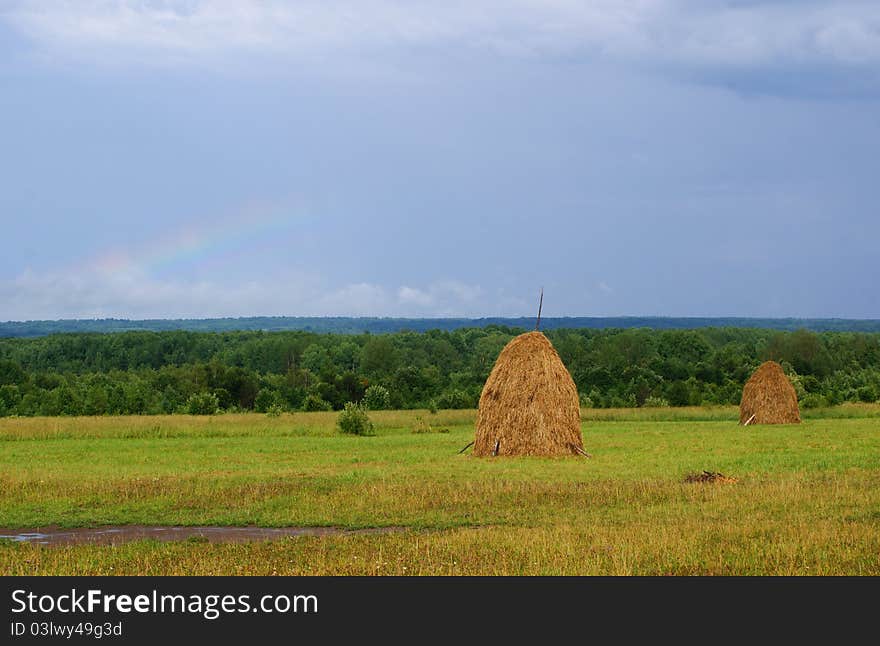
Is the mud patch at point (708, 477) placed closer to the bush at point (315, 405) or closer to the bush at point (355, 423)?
the bush at point (355, 423)

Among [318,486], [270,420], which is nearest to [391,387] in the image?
[270,420]

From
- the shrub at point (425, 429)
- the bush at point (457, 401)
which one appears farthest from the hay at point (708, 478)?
the bush at point (457, 401)

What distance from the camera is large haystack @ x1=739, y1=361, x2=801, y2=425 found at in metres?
48.6

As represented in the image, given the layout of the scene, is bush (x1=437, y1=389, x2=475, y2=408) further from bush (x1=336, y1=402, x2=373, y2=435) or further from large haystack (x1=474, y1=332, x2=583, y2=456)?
large haystack (x1=474, y1=332, x2=583, y2=456)

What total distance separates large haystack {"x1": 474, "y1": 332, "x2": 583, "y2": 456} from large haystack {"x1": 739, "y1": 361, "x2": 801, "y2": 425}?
1673cm

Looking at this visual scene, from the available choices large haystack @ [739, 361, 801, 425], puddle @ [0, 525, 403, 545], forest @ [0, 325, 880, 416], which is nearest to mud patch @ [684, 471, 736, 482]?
puddle @ [0, 525, 403, 545]

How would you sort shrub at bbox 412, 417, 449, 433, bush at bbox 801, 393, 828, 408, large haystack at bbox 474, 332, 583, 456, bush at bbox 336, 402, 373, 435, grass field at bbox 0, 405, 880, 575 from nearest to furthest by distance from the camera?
grass field at bbox 0, 405, 880, 575 < large haystack at bbox 474, 332, 583, 456 < bush at bbox 336, 402, 373, 435 < shrub at bbox 412, 417, 449, 433 < bush at bbox 801, 393, 828, 408

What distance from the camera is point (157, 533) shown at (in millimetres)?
19234

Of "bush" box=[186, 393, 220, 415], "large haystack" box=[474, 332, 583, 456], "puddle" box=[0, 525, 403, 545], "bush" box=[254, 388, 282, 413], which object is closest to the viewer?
"puddle" box=[0, 525, 403, 545]

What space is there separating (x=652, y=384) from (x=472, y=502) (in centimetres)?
5894

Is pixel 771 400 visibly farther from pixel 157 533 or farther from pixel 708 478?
pixel 157 533
